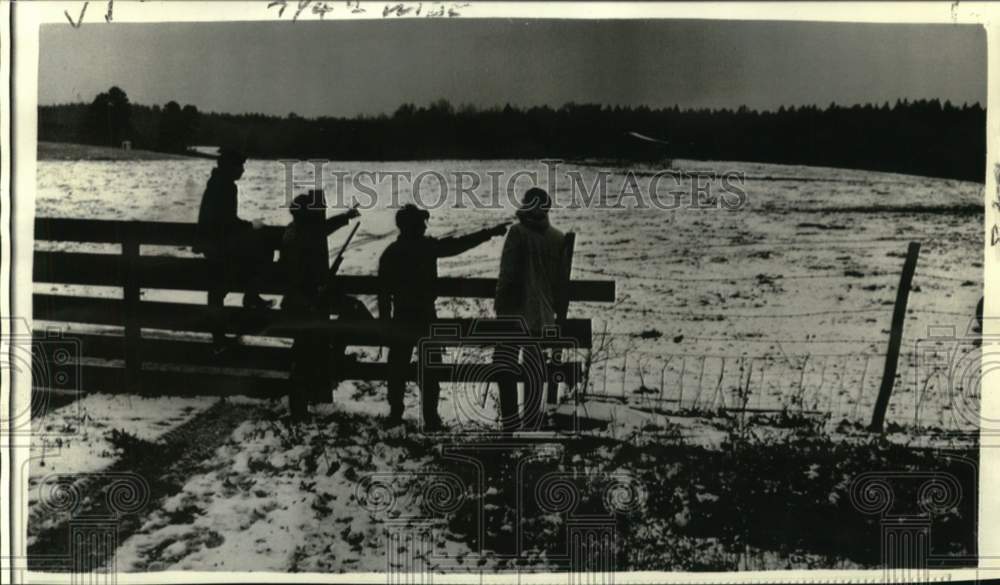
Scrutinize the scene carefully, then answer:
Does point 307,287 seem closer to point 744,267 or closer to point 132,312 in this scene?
point 132,312

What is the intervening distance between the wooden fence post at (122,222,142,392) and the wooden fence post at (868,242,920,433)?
369 centimetres

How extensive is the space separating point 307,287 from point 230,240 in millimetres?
444

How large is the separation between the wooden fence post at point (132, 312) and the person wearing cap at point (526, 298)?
5.87 ft

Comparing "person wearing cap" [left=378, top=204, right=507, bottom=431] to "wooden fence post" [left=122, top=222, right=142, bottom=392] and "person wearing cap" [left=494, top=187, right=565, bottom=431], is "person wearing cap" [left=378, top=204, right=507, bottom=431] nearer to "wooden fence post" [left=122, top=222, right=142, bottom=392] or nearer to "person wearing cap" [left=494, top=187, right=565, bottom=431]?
"person wearing cap" [left=494, top=187, right=565, bottom=431]

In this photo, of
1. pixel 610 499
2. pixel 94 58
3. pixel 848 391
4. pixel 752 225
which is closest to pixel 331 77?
pixel 94 58

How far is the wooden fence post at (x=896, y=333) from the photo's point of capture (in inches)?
165

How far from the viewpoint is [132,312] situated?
417 centimetres

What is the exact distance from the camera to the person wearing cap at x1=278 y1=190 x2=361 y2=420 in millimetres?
4102

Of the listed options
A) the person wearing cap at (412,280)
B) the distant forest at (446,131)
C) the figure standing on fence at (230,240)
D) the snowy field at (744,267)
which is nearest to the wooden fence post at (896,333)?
the snowy field at (744,267)

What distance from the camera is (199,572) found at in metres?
4.07

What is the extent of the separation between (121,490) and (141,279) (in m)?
1.04

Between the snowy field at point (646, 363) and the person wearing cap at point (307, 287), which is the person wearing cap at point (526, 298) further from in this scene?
the person wearing cap at point (307, 287)

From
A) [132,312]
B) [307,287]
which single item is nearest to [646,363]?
[307,287]

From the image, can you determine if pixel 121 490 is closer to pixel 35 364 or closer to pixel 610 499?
pixel 35 364
